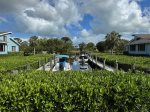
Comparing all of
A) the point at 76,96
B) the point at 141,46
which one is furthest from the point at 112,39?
the point at 76,96

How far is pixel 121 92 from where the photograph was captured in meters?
7.66

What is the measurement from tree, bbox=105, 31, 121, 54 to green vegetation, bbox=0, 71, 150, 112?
10940 cm

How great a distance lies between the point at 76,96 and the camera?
7.38 m

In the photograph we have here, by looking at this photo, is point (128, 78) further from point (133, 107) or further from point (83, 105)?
point (83, 105)

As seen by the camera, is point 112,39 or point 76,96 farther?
point 112,39

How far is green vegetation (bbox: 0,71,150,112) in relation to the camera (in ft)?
23.7

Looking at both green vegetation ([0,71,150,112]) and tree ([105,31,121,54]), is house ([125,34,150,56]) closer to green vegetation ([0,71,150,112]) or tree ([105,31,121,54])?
tree ([105,31,121,54])

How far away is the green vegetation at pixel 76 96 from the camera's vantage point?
7.23 metres

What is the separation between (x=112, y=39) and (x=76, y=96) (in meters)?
110

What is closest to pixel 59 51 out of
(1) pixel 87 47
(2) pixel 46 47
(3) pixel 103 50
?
(2) pixel 46 47

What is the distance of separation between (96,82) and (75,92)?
83 cm

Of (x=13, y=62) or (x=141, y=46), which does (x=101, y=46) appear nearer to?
(x=141, y=46)

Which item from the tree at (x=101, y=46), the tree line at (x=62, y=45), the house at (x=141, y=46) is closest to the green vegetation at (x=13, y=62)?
the house at (x=141, y=46)

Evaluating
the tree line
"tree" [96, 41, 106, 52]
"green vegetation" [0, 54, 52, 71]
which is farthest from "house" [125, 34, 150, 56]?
"tree" [96, 41, 106, 52]
